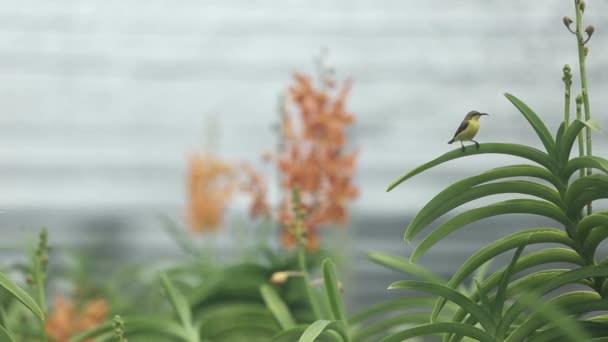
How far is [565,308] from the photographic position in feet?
1.76

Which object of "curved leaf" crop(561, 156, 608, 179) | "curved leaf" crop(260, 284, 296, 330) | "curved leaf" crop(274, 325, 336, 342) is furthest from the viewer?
"curved leaf" crop(260, 284, 296, 330)

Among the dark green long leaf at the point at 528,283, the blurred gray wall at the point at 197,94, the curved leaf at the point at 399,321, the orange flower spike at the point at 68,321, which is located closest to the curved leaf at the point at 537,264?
the dark green long leaf at the point at 528,283

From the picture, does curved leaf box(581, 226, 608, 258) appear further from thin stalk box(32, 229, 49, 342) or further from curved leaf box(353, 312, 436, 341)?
thin stalk box(32, 229, 49, 342)

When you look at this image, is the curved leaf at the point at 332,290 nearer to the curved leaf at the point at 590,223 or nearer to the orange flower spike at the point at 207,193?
the curved leaf at the point at 590,223

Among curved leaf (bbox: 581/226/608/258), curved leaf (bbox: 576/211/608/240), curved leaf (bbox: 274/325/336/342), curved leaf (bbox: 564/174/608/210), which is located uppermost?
curved leaf (bbox: 564/174/608/210)

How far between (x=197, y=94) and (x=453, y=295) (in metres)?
4.19

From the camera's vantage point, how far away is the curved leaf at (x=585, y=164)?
17.9 inches

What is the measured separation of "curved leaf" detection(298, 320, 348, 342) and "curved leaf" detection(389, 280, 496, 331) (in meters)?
0.04

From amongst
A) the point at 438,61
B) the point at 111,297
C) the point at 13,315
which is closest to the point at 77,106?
the point at 438,61

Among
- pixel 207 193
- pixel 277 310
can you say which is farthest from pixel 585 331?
pixel 207 193

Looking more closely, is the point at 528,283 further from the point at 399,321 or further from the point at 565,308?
the point at 399,321

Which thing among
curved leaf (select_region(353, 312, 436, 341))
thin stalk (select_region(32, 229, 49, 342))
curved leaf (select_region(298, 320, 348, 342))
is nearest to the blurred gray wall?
curved leaf (select_region(353, 312, 436, 341))

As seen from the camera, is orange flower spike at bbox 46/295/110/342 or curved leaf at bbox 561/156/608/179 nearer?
curved leaf at bbox 561/156/608/179

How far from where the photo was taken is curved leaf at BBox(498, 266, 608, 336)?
19.7 inches
